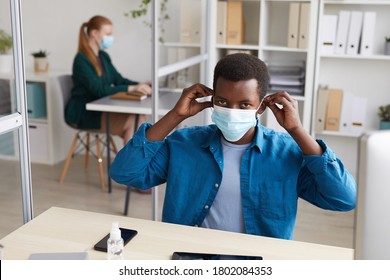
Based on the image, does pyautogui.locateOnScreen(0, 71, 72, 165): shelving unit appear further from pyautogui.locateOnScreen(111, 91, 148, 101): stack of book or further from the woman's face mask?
pyautogui.locateOnScreen(111, 91, 148, 101): stack of book

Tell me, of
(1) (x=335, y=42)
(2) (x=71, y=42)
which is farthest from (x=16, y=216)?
(2) (x=71, y=42)

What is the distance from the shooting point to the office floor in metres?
3.37

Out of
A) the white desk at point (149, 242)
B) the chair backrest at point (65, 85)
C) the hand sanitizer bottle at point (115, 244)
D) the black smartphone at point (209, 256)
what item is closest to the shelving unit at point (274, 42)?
the chair backrest at point (65, 85)

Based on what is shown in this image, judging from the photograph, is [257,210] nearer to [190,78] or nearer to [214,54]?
[190,78]

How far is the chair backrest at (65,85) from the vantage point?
4.09 metres

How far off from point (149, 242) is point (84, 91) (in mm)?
2662

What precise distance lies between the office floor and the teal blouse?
484mm

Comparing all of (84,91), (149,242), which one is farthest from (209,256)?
(84,91)

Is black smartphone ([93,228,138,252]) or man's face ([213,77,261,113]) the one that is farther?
man's face ([213,77,261,113])

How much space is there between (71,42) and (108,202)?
5.39ft

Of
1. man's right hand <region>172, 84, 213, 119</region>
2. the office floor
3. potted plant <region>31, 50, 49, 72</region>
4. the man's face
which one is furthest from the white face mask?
potted plant <region>31, 50, 49, 72</region>

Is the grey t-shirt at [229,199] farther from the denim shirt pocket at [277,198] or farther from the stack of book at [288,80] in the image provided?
the stack of book at [288,80]

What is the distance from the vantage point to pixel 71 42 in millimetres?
4770

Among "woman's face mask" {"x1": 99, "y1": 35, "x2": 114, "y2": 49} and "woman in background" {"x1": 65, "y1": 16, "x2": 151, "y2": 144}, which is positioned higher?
"woman's face mask" {"x1": 99, "y1": 35, "x2": 114, "y2": 49}
